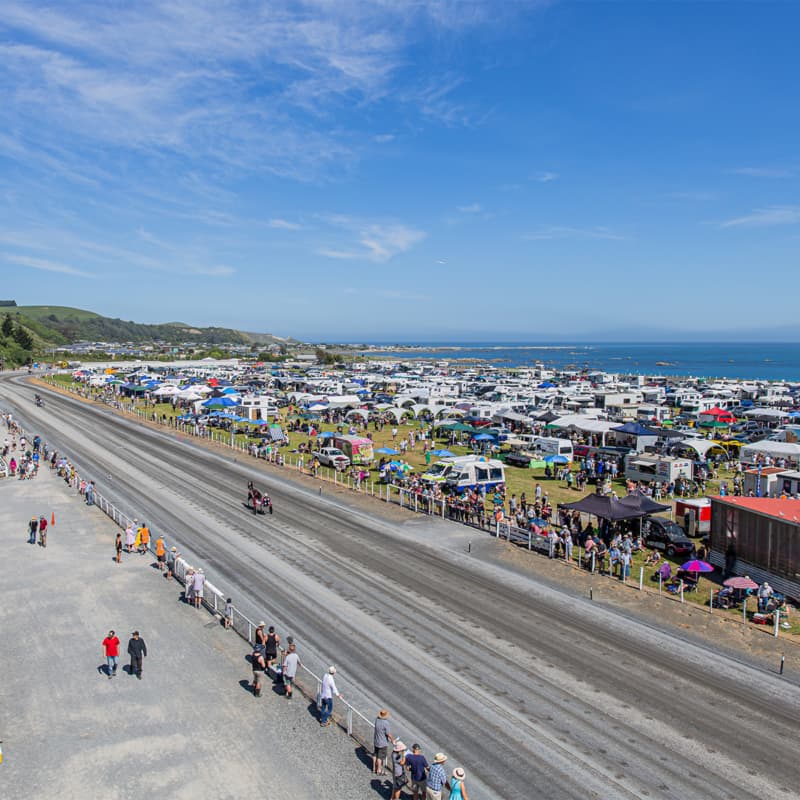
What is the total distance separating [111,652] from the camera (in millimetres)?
13234

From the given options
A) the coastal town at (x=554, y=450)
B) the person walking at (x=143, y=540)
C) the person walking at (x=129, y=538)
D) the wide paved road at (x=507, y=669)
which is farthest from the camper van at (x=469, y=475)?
the person walking at (x=129, y=538)

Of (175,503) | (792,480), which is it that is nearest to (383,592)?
(175,503)

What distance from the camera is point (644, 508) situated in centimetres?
2355

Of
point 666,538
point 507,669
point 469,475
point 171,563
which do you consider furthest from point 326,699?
point 469,475

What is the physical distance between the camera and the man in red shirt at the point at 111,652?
1323 cm

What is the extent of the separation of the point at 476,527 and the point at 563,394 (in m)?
49.3

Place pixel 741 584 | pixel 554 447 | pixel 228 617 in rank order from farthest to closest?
pixel 554 447, pixel 741 584, pixel 228 617

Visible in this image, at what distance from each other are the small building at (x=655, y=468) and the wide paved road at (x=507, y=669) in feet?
49.4

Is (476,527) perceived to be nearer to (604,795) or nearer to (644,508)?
(644,508)

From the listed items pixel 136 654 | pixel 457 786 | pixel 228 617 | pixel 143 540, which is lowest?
pixel 228 617

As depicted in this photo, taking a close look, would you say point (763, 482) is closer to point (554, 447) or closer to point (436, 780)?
point (554, 447)

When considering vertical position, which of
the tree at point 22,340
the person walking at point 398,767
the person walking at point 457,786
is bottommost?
the person walking at point 398,767

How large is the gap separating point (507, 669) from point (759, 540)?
10.0 metres

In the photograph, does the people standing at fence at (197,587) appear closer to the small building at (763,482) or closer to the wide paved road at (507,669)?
the wide paved road at (507,669)
